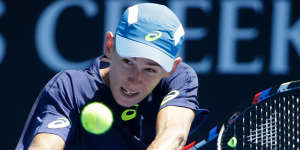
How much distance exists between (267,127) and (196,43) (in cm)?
178

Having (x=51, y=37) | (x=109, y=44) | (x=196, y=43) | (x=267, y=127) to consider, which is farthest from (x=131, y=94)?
(x=51, y=37)

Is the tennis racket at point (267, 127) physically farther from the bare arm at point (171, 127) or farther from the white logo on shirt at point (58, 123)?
the white logo on shirt at point (58, 123)

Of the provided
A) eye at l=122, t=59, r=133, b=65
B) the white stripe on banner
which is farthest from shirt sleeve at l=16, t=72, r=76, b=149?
the white stripe on banner

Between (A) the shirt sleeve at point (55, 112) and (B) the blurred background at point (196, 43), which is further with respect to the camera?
(B) the blurred background at point (196, 43)

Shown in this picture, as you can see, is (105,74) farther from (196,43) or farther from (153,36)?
(196,43)

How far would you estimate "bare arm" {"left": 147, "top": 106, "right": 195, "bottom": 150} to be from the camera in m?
2.92

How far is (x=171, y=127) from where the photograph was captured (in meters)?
2.98

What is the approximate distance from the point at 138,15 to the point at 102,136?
2.02 feet

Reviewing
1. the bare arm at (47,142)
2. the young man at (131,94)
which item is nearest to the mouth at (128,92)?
the young man at (131,94)

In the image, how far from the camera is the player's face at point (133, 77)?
9.34 feet

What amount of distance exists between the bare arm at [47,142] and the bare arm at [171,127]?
40 cm

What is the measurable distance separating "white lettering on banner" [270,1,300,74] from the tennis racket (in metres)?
1.53

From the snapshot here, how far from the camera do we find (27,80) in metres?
5.41

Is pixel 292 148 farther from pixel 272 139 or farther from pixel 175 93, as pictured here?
pixel 175 93
